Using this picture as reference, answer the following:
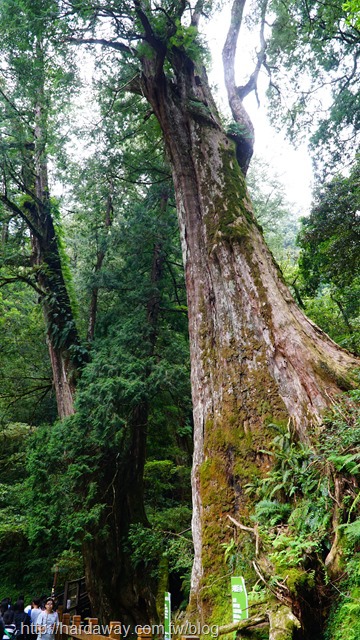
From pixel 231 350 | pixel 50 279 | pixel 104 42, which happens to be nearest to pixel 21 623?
pixel 231 350

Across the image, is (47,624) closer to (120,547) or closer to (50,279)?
(120,547)

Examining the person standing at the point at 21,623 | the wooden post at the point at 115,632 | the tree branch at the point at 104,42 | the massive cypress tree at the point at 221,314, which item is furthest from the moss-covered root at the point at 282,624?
the tree branch at the point at 104,42

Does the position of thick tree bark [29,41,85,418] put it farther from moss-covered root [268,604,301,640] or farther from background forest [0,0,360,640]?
moss-covered root [268,604,301,640]

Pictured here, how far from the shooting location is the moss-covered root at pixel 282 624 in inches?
101

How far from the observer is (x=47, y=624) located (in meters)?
6.57

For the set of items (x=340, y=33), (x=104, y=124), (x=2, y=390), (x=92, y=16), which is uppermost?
(x=340, y=33)

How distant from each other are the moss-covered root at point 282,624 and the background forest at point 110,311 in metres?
1.25

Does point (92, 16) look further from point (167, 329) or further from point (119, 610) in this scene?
point (119, 610)

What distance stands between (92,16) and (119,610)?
31.9 feet

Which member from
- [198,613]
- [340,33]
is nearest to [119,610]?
[198,613]

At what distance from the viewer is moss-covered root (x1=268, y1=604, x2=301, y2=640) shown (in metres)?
2.58

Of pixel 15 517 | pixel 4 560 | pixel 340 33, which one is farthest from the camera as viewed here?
pixel 4 560

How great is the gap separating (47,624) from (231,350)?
4.99m

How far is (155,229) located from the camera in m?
9.62
